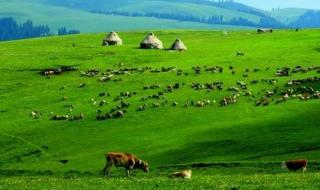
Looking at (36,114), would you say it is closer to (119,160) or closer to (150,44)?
(119,160)

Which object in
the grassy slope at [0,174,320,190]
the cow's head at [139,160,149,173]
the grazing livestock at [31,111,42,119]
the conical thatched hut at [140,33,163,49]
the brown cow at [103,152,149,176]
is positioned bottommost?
the grazing livestock at [31,111,42,119]

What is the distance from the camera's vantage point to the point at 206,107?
6650 cm

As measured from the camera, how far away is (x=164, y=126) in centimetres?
6172

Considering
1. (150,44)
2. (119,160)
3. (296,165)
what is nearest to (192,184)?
(119,160)

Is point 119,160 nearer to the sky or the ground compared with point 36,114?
nearer to the sky

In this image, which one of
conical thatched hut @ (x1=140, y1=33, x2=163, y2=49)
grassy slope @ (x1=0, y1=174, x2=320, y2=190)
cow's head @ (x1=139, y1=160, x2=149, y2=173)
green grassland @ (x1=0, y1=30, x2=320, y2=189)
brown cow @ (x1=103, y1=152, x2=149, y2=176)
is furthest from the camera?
conical thatched hut @ (x1=140, y1=33, x2=163, y2=49)

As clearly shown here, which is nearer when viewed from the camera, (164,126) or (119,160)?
(119,160)

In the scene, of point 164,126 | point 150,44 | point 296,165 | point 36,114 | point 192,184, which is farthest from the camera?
point 150,44

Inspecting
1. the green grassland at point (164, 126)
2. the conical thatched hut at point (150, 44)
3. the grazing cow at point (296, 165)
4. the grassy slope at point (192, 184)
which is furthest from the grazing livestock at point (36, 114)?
the conical thatched hut at point (150, 44)

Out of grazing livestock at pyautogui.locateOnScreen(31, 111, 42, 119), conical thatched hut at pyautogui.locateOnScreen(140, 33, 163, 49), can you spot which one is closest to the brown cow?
grazing livestock at pyautogui.locateOnScreen(31, 111, 42, 119)

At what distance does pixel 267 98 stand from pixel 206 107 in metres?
6.36

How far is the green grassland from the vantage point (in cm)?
4794

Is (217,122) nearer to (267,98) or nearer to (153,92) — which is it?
(267,98)

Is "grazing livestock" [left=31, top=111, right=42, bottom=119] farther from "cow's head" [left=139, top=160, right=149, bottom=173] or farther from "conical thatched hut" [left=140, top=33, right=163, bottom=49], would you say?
"conical thatched hut" [left=140, top=33, right=163, bottom=49]
